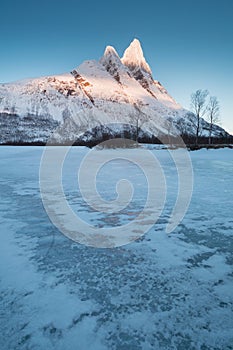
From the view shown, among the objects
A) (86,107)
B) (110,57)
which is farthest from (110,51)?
(86,107)

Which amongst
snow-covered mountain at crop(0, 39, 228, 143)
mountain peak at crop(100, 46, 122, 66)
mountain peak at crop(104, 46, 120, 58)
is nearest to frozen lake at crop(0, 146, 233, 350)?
snow-covered mountain at crop(0, 39, 228, 143)

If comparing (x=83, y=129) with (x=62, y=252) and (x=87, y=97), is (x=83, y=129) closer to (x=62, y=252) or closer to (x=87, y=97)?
(x=87, y=97)

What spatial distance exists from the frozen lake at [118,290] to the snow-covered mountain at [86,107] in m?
67.2

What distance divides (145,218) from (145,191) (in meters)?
2.28

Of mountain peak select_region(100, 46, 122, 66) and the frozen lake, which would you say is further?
mountain peak select_region(100, 46, 122, 66)

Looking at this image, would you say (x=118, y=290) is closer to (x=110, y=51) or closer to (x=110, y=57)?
(x=110, y=57)

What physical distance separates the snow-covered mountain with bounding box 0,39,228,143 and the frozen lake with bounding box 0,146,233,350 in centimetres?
6717

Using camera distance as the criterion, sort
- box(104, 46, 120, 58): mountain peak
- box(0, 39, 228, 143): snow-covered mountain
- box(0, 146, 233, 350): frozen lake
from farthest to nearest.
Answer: box(104, 46, 120, 58): mountain peak < box(0, 39, 228, 143): snow-covered mountain < box(0, 146, 233, 350): frozen lake

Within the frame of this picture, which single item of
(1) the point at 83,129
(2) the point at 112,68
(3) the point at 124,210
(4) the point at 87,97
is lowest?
(3) the point at 124,210

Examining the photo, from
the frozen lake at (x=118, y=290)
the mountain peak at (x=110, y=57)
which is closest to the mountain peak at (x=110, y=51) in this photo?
the mountain peak at (x=110, y=57)

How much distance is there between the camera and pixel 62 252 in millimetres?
2650

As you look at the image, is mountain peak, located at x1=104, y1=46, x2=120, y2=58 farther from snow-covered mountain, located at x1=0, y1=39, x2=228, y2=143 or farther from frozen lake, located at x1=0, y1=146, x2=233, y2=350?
frozen lake, located at x1=0, y1=146, x2=233, y2=350

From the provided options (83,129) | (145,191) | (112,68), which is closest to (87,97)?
(83,129)

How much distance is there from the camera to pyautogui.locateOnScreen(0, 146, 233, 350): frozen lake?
1.48m
